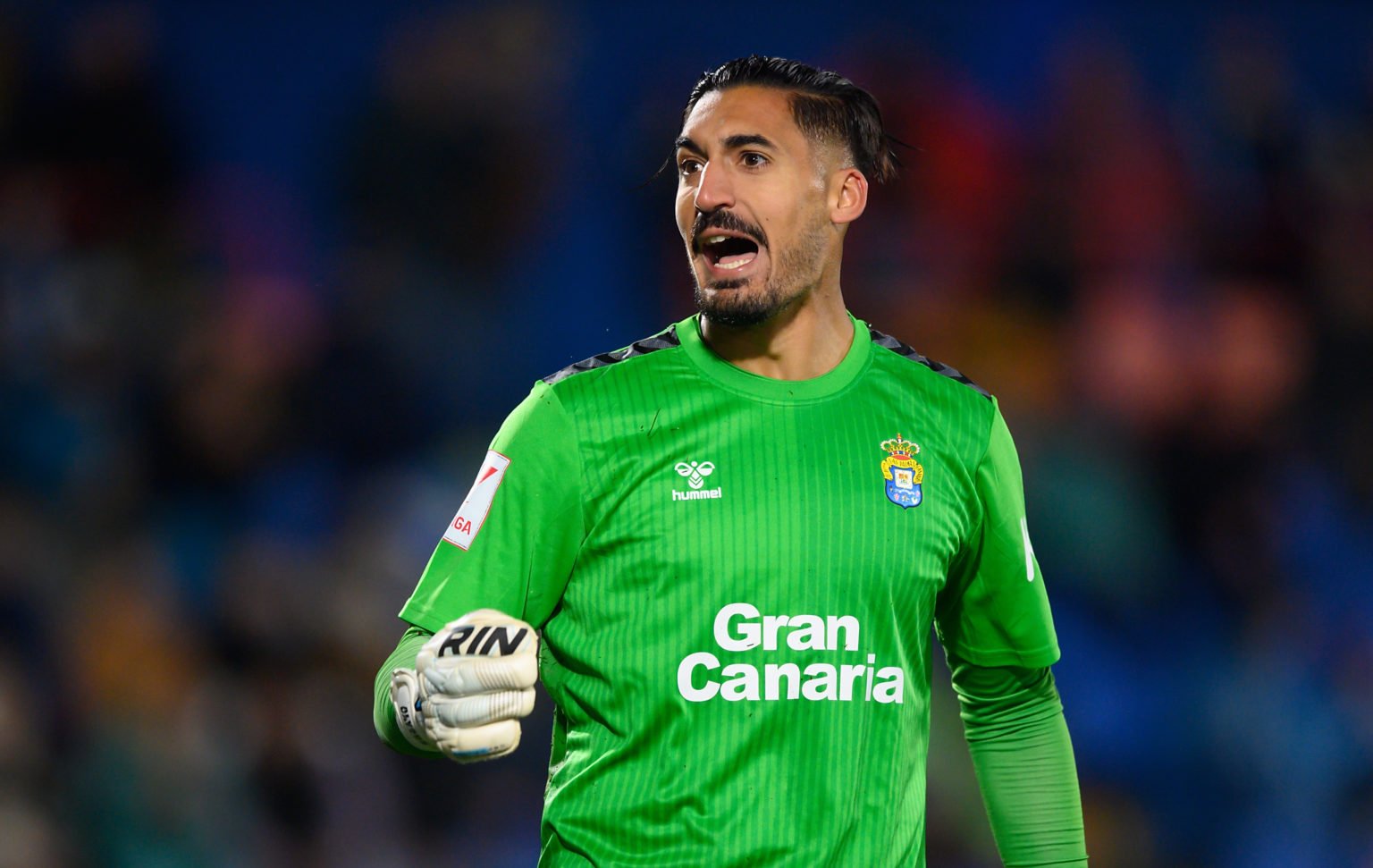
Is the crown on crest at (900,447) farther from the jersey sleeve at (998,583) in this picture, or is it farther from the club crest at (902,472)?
the jersey sleeve at (998,583)

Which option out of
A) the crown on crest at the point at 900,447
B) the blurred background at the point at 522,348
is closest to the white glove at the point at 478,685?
the crown on crest at the point at 900,447

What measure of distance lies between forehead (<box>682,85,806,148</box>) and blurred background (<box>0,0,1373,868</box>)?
9.82ft

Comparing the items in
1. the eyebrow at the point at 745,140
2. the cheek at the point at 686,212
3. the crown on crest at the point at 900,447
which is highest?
the eyebrow at the point at 745,140

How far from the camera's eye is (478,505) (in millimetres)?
2514

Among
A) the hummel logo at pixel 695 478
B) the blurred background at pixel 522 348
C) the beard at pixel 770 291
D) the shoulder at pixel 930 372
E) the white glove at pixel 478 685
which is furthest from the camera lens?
the blurred background at pixel 522 348

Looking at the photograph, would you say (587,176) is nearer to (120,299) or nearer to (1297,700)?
(120,299)

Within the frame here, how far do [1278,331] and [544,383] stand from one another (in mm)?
4339

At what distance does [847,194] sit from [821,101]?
0.18 metres

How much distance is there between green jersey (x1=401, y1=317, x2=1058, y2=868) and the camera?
244cm

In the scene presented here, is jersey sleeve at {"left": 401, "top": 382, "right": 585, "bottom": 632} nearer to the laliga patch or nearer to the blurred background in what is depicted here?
the laliga patch

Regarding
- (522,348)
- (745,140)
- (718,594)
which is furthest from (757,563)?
(522,348)

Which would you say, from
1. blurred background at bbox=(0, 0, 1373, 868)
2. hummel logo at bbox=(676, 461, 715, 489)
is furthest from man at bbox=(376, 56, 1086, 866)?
blurred background at bbox=(0, 0, 1373, 868)

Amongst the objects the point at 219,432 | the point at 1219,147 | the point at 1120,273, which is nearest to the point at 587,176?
the point at 219,432

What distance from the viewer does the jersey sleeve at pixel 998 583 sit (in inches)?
109
